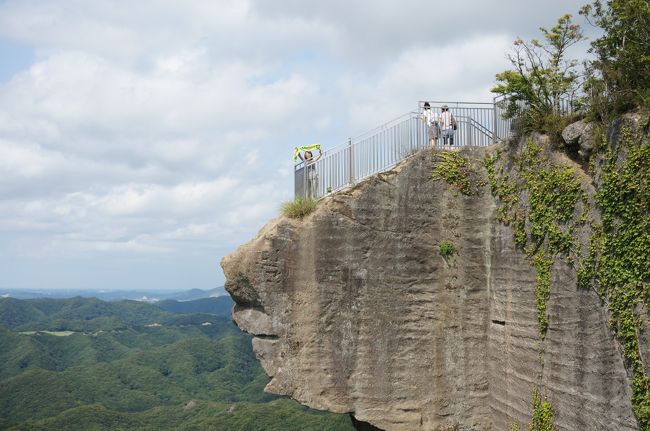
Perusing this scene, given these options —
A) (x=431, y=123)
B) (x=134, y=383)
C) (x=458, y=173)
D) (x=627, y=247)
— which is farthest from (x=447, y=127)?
(x=134, y=383)

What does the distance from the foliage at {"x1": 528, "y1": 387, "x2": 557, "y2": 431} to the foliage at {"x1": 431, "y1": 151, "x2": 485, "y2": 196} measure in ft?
13.4

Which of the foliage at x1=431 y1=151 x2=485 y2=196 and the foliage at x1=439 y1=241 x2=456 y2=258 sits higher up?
the foliage at x1=431 y1=151 x2=485 y2=196

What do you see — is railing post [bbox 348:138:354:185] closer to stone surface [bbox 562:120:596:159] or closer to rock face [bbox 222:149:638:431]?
rock face [bbox 222:149:638:431]

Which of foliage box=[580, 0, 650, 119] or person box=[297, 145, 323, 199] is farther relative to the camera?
person box=[297, 145, 323, 199]

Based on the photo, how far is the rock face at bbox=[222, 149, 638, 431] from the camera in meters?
13.1

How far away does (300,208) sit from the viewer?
537 inches

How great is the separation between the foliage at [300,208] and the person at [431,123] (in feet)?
9.00

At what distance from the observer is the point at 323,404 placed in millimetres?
13070

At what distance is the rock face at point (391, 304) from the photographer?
13078 mm

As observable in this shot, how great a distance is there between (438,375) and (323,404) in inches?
92.9

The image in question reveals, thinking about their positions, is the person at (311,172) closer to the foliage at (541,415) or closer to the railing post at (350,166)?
the railing post at (350,166)

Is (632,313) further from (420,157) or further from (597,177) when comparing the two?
(420,157)

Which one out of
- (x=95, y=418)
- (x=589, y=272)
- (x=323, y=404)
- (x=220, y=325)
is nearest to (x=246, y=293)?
(x=323, y=404)

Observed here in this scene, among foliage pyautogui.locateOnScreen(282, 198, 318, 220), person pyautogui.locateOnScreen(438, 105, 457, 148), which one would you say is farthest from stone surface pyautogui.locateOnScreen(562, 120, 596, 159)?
foliage pyautogui.locateOnScreen(282, 198, 318, 220)
